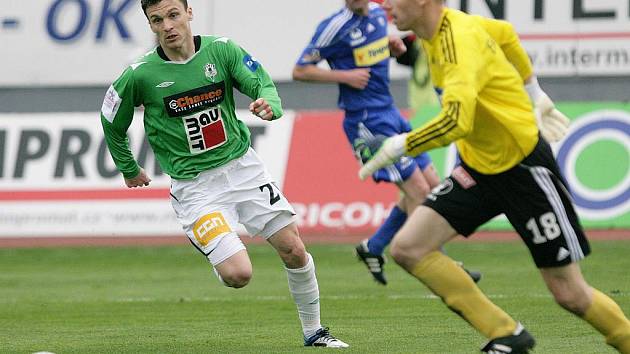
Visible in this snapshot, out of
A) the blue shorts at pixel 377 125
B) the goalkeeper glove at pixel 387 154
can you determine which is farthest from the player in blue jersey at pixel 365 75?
the goalkeeper glove at pixel 387 154

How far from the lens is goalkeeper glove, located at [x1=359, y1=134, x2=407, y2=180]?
6.68m

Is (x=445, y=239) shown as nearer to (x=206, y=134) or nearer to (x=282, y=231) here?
(x=282, y=231)

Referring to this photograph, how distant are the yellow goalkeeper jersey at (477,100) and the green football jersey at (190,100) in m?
1.79

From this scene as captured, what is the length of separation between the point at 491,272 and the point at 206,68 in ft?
18.0

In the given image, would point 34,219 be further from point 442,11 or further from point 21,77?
point 442,11

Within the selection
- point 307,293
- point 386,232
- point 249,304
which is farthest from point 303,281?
point 386,232

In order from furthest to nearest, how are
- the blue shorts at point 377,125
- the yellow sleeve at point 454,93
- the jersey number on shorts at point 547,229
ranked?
the blue shorts at point 377,125 < the jersey number on shorts at point 547,229 < the yellow sleeve at point 454,93

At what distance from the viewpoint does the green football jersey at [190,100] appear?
8.43m

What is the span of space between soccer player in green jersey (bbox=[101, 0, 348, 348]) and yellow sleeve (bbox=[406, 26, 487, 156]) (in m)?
1.86

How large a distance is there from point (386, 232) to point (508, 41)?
540 cm

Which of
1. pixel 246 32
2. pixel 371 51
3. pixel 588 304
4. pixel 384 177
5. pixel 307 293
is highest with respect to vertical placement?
pixel 588 304

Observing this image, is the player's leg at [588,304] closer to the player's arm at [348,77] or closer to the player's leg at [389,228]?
the player's leg at [389,228]

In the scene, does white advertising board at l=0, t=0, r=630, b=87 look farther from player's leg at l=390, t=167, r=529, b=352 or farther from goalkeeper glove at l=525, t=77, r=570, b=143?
player's leg at l=390, t=167, r=529, b=352

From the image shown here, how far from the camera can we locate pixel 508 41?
715 cm
